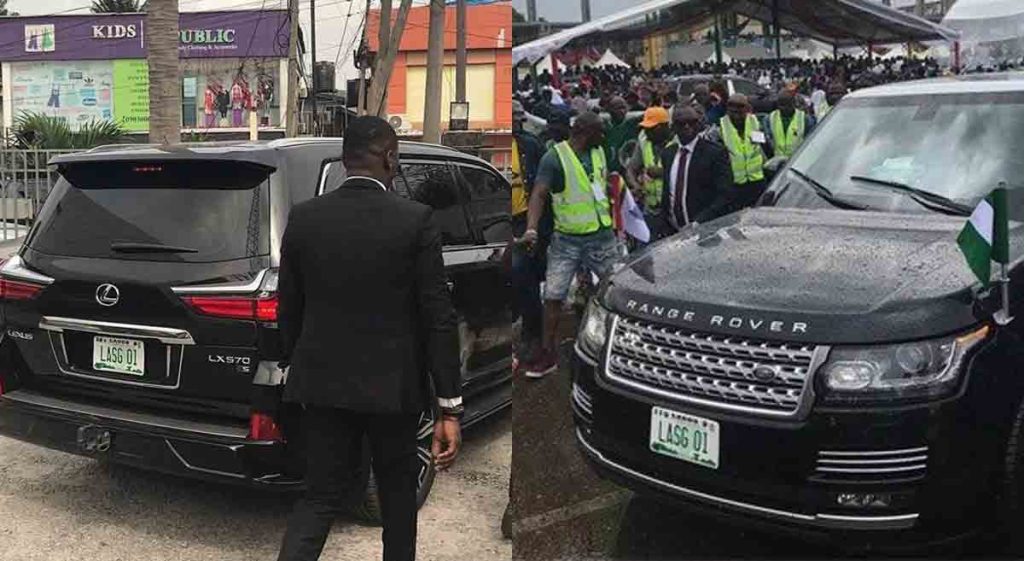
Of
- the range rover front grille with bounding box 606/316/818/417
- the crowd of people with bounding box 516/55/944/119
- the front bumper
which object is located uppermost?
the crowd of people with bounding box 516/55/944/119

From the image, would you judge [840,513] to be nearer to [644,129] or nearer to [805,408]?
[805,408]

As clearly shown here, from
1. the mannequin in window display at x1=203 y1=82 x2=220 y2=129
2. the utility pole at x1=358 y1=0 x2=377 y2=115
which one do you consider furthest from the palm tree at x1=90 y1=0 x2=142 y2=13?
the utility pole at x1=358 y1=0 x2=377 y2=115

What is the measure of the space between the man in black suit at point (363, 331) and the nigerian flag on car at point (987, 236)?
4.79 feet

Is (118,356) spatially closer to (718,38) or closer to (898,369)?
(718,38)

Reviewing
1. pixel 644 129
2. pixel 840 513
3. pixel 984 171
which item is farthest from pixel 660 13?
pixel 840 513

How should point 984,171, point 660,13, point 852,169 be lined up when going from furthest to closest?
point 852,169 → point 660,13 → point 984,171

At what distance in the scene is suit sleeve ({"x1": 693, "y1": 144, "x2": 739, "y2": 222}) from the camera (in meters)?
3.35

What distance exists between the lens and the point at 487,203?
5.44 metres

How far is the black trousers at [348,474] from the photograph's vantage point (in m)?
3.09

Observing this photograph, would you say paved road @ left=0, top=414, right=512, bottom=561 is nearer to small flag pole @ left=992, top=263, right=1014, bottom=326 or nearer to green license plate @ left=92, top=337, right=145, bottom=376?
green license plate @ left=92, top=337, right=145, bottom=376

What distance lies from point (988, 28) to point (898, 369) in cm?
99

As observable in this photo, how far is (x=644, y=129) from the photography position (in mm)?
3135

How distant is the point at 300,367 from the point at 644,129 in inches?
50.8

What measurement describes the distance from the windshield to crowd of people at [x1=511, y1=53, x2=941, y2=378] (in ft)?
0.29
